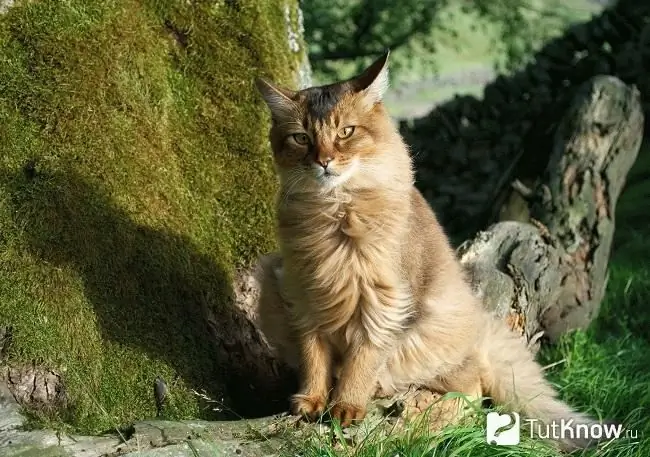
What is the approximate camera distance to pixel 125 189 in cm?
407

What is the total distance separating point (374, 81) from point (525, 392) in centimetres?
181

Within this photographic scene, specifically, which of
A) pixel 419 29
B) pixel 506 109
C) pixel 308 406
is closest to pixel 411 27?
pixel 419 29

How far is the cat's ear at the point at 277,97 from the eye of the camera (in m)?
3.73

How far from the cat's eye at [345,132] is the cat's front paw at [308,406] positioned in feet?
3.85

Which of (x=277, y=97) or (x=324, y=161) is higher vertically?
(x=277, y=97)

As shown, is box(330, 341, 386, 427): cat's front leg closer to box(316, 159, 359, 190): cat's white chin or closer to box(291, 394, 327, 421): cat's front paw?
box(291, 394, 327, 421): cat's front paw

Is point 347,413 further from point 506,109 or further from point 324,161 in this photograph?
point 506,109

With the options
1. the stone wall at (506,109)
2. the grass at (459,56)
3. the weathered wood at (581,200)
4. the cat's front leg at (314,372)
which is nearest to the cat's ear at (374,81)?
the cat's front leg at (314,372)

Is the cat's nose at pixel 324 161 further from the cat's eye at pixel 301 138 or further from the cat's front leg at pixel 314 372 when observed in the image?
the cat's front leg at pixel 314 372

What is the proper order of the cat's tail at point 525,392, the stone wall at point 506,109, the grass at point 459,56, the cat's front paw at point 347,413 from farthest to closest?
the grass at point 459,56 → the stone wall at point 506,109 → the cat's tail at point 525,392 → the cat's front paw at point 347,413

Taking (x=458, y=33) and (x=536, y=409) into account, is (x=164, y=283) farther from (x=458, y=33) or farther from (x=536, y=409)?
(x=458, y=33)

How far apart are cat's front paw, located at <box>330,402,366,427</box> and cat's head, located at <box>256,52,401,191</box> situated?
3.16ft

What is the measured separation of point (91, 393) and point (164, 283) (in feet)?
2.22

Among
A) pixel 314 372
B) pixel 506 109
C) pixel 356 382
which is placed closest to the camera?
pixel 356 382
